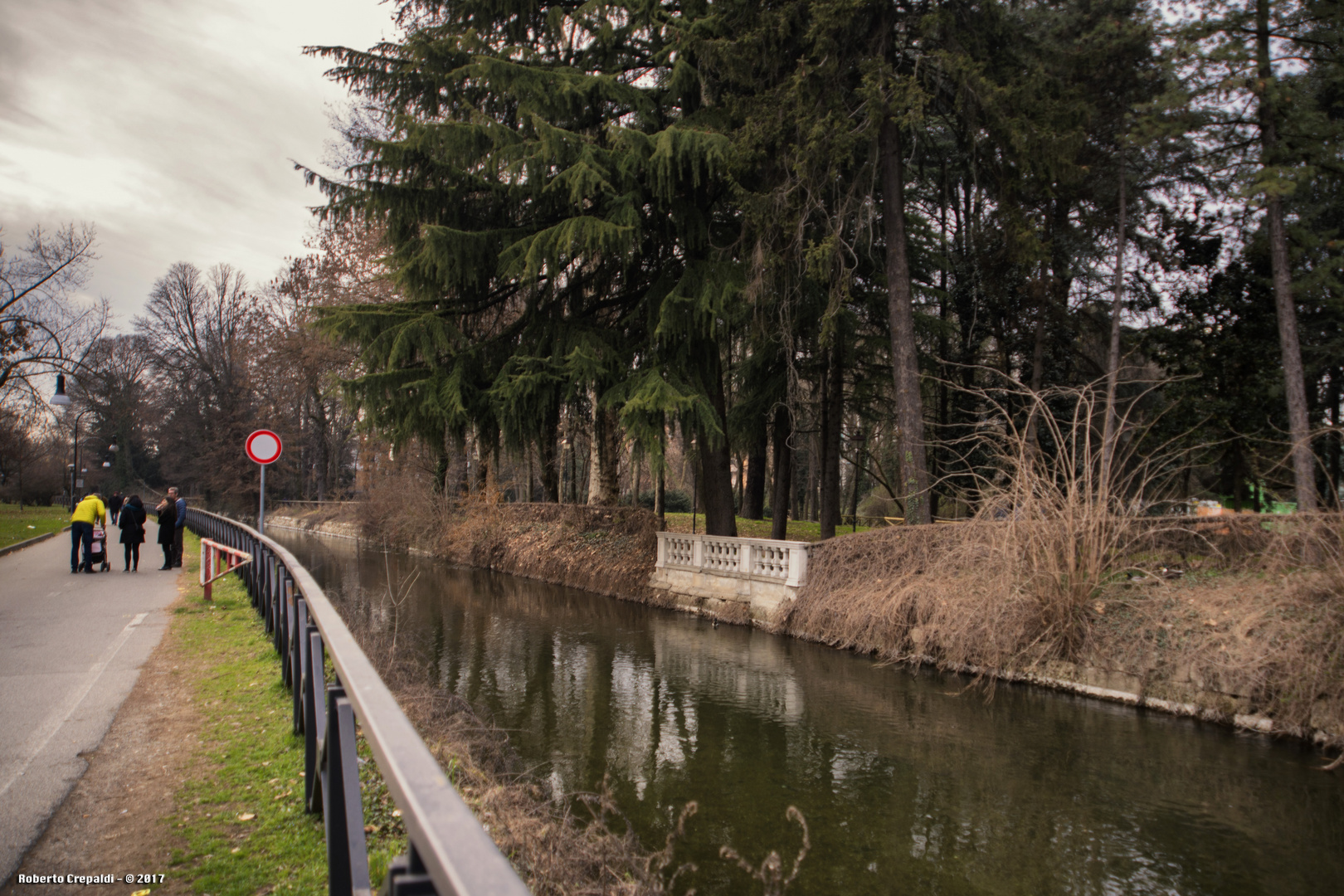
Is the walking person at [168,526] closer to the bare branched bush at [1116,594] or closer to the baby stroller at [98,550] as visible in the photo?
the baby stroller at [98,550]

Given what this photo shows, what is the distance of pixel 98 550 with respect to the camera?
15711 millimetres

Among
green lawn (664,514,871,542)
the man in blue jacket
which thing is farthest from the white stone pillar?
the man in blue jacket

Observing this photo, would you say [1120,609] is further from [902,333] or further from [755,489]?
[755,489]

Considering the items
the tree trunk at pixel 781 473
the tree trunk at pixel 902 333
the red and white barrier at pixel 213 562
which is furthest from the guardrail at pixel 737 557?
the red and white barrier at pixel 213 562

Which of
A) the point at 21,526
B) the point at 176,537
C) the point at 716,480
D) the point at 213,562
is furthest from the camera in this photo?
the point at 21,526

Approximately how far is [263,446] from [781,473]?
1244cm

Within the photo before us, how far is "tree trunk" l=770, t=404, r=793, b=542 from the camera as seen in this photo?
20.1m

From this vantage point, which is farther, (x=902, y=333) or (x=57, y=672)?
(x=902, y=333)

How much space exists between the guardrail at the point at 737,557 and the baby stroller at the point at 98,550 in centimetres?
1104

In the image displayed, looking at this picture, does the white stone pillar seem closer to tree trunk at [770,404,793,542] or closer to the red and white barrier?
tree trunk at [770,404,793,542]

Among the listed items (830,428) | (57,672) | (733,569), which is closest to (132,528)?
(57,672)

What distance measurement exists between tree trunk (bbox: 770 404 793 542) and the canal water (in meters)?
8.09

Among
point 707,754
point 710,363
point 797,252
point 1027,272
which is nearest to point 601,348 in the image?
point 710,363

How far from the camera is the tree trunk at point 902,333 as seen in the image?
14.1 m
